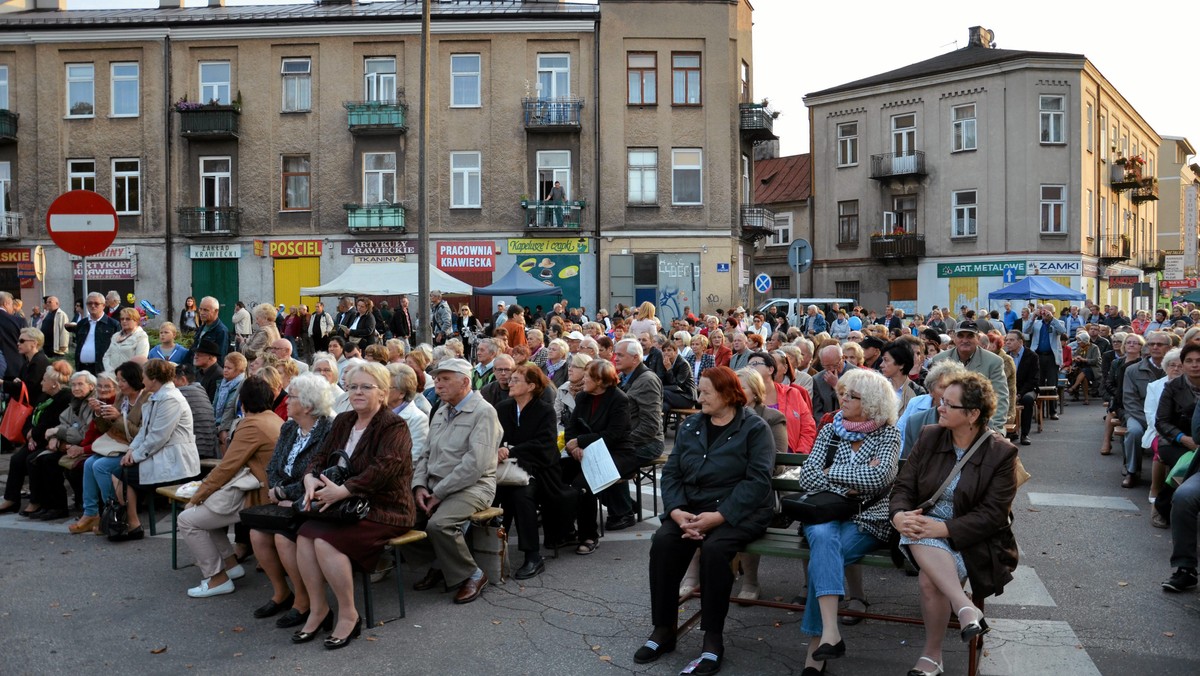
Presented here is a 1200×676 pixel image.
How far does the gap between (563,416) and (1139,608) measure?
207 inches

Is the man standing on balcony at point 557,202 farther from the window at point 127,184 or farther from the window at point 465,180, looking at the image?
the window at point 127,184

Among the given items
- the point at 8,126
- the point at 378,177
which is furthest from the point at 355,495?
the point at 8,126

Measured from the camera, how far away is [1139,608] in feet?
21.8

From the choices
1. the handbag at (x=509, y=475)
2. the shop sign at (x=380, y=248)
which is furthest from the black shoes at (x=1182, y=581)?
the shop sign at (x=380, y=248)

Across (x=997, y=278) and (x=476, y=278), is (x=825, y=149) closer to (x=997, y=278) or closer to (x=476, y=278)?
(x=997, y=278)

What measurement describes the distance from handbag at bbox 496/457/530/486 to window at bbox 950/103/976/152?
126ft

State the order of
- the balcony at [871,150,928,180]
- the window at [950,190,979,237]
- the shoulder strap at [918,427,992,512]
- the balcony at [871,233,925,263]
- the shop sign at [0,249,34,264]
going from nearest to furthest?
the shoulder strap at [918,427,992,512] → the shop sign at [0,249,34,264] → the window at [950,190,979,237] → the balcony at [871,233,925,263] → the balcony at [871,150,928,180]

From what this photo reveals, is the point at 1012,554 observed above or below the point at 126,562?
above

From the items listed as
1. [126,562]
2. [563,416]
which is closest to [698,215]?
[563,416]

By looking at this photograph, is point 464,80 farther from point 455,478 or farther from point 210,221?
point 455,478

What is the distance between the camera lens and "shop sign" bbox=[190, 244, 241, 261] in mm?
34500

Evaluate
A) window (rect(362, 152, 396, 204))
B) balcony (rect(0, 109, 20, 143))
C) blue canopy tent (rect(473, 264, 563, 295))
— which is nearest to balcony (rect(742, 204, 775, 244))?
blue canopy tent (rect(473, 264, 563, 295))

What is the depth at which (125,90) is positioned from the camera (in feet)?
114

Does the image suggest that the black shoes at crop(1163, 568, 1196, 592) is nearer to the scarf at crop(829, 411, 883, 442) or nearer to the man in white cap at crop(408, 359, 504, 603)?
the scarf at crop(829, 411, 883, 442)
